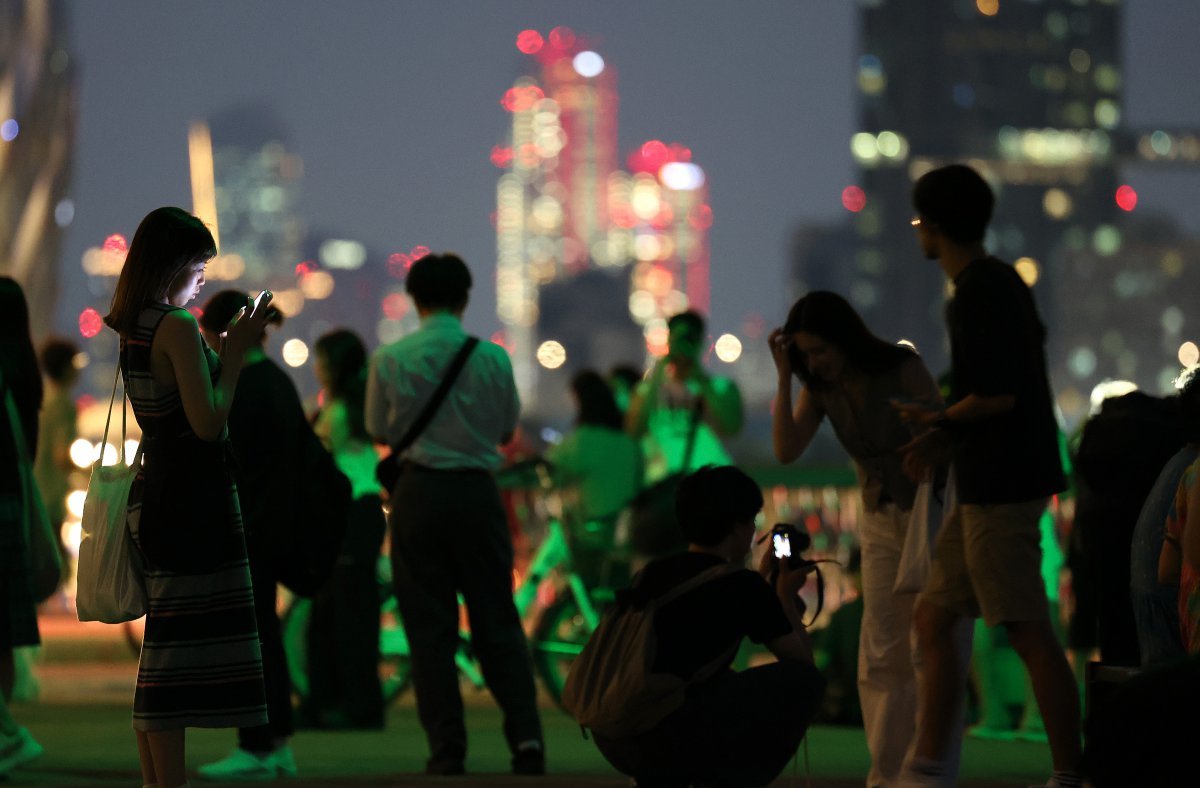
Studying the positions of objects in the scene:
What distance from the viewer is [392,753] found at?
7.79m

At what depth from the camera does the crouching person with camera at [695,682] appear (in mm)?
4723

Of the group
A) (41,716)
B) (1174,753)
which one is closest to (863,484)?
(1174,753)

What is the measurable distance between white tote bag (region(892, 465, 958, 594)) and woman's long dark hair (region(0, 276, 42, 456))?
3180 millimetres

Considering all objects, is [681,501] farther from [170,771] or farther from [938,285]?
[938,285]

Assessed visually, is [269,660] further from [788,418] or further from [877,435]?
[877,435]

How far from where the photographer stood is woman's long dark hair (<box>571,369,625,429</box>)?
31.6ft

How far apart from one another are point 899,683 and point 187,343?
8.21ft

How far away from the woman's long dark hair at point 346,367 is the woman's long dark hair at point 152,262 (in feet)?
11.7

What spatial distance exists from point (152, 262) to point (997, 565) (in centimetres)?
249

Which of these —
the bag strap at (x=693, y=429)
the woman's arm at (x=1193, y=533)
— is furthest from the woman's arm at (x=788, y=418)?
the bag strap at (x=693, y=429)

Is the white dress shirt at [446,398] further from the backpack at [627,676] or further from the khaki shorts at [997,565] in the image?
the backpack at [627,676]

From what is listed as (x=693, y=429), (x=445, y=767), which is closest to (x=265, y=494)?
(x=445, y=767)

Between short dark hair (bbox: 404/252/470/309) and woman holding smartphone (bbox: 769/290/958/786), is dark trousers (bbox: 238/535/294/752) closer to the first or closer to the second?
short dark hair (bbox: 404/252/470/309)

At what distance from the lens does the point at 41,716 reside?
9.09 m
